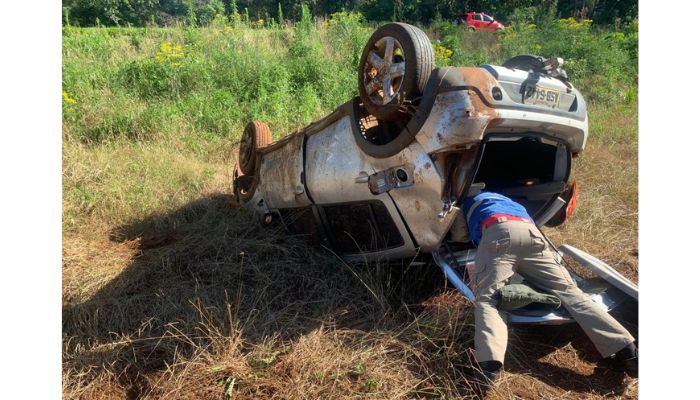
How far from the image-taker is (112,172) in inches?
228

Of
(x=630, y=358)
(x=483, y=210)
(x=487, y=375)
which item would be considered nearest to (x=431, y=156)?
(x=483, y=210)

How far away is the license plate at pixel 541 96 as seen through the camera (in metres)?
2.94

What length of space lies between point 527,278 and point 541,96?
114 centimetres

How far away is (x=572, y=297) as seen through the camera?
277 cm

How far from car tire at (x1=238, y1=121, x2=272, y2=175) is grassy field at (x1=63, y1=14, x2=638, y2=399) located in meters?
0.53

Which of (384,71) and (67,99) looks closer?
(384,71)

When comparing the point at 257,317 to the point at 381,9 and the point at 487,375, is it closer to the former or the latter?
the point at 487,375

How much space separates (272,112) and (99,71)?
3.44m

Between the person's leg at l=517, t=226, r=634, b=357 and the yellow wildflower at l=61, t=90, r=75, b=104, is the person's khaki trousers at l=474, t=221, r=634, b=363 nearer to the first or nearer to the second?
the person's leg at l=517, t=226, r=634, b=357

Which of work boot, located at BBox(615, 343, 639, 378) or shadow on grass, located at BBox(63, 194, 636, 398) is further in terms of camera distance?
shadow on grass, located at BBox(63, 194, 636, 398)

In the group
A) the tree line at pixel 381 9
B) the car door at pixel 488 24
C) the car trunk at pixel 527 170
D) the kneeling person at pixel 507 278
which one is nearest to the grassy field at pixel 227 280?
the kneeling person at pixel 507 278

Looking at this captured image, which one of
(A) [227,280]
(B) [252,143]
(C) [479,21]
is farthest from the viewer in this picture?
(C) [479,21]

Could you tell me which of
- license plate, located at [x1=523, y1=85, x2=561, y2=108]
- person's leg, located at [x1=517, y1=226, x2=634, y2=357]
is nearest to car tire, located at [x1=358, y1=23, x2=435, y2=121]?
license plate, located at [x1=523, y1=85, x2=561, y2=108]

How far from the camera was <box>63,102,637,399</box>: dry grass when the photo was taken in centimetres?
263
